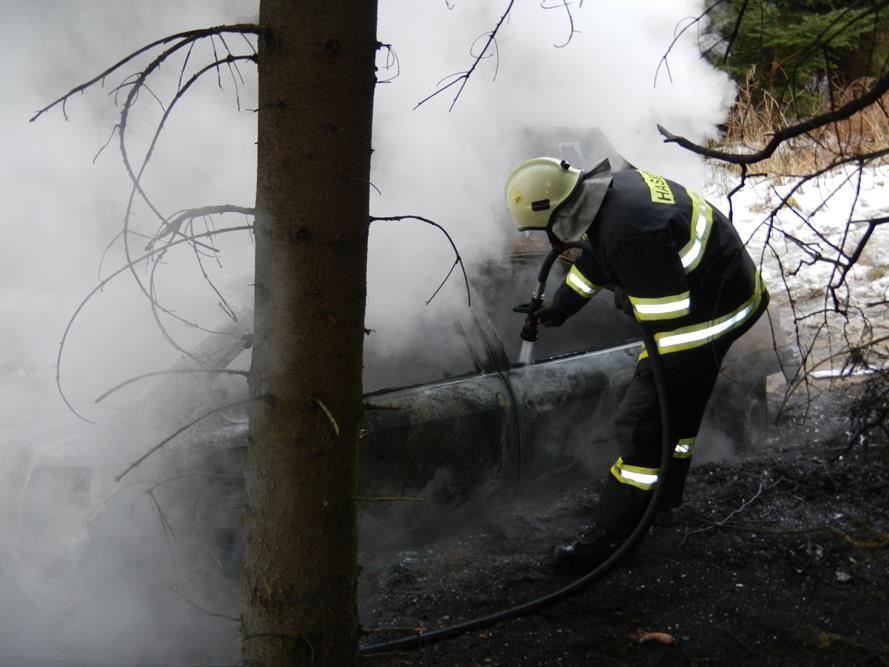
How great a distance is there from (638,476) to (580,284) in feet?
2.95

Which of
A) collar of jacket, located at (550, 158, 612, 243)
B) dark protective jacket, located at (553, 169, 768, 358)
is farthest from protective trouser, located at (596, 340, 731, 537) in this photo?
collar of jacket, located at (550, 158, 612, 243)

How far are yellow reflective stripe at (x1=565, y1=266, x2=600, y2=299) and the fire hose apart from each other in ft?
0.53

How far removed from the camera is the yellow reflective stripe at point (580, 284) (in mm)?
3750

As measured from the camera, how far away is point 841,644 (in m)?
2.85

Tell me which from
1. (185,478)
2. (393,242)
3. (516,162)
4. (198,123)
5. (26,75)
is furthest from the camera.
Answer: (26,75)

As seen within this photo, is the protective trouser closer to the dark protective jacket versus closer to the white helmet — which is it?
the dark protective jacket

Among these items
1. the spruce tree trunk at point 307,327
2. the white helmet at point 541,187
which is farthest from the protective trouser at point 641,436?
the spruce tree trunk at point 307,327

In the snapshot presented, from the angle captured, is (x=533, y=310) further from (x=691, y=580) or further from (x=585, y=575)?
(x=691, y=580)

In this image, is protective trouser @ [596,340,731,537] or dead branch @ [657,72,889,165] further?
protective trouser @ [596,340,731,537]

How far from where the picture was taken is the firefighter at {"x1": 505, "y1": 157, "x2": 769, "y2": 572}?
10.5ft

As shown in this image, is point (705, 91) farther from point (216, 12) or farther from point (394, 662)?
point (394, 662)

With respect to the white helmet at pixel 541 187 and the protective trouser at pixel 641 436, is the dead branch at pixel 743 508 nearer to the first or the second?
the protective trouser at pixel 641 436

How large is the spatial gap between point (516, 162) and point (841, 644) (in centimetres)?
316

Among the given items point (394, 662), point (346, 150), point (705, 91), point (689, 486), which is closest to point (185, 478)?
point (394, 662)
